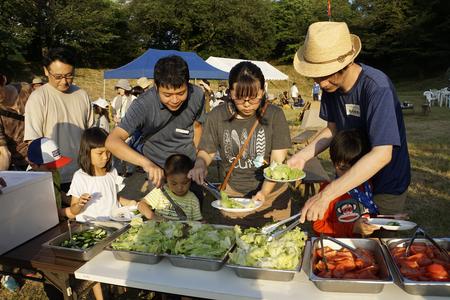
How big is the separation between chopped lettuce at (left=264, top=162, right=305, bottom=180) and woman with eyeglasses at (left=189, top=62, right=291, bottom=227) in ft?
0.36

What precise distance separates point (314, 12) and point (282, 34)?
4.68 meters

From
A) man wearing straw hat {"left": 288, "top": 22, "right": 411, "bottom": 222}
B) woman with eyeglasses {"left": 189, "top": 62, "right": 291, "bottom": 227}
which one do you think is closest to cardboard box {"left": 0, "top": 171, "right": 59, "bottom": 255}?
woman with eyeglasses {"left": 189, "top": 62, "right": 291, "bottom": 227}

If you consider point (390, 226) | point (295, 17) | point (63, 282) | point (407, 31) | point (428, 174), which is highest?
point (295, 17)

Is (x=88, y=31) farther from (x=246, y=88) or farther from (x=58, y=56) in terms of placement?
(x=246, y=88)

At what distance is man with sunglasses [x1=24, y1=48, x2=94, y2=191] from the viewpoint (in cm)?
295

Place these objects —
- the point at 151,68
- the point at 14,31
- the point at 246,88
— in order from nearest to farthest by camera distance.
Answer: the point at 246,88 → the point at 151,68 → the point at 14,31

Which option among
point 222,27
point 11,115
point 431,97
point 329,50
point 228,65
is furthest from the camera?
point 222,27

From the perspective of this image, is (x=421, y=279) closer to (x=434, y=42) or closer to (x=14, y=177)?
(x=14, y=177)

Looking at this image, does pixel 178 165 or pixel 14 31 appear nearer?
pixel 178 165

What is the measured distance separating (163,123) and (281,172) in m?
1.02

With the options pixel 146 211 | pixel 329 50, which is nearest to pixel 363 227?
pixel 329 50

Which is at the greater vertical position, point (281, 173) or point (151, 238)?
point (281, 173)

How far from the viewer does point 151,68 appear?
9984 millimetres

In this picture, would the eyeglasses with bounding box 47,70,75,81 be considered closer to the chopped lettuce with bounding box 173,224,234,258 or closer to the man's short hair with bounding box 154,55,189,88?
the man's short hair with bounding box 154,55,189,88
